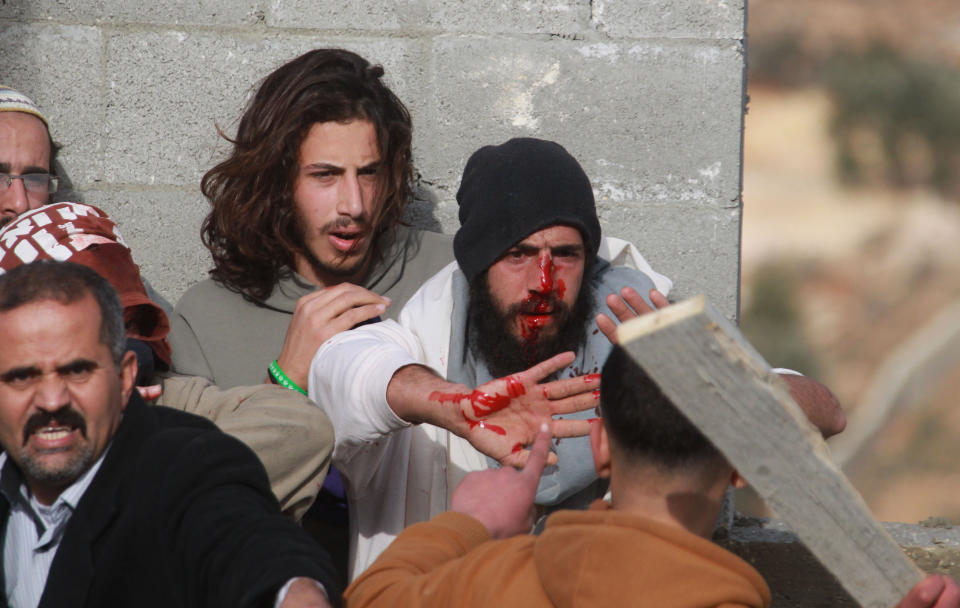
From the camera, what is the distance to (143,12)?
13.4 feet

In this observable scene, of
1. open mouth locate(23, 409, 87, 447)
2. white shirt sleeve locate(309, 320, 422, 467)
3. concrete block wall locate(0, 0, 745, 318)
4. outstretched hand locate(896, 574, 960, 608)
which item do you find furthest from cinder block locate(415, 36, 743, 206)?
outstretched hand locate(896, 574, 960, 608)

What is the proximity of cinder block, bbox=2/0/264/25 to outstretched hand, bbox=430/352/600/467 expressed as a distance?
6.39 feet

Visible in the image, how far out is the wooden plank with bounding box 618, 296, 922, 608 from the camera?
1594 millimetres

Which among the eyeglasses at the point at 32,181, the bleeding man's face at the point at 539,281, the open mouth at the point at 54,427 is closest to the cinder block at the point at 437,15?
the eyeglasses at the point at 32,181

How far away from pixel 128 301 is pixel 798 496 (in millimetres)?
1868

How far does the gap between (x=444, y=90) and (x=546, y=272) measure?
108cm

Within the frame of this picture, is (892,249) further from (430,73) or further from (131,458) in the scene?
(131,458)

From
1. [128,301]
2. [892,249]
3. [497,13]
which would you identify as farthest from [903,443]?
[128,301]

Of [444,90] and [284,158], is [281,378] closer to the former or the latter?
[284,158]

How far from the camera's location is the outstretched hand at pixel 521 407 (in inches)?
103

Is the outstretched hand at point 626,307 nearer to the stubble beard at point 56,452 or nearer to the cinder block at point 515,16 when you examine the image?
the stubble beard at point 56,452

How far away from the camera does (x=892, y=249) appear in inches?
658

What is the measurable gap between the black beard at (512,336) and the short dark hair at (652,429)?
137cm

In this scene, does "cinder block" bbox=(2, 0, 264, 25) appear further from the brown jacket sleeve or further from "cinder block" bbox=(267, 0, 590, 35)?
the brown jacket sleeve
